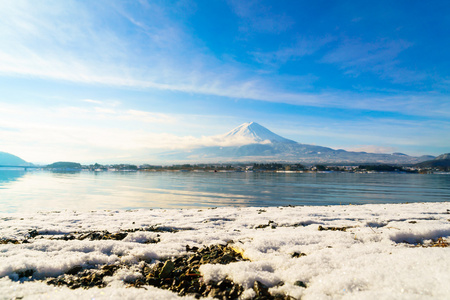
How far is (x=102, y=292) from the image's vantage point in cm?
337

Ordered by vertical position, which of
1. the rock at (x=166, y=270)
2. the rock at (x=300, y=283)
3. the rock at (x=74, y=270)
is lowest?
the rock at (x=74, y=270)

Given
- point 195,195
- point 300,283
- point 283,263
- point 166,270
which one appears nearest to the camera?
point 300,283

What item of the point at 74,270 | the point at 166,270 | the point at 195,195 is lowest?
the point at 195,195

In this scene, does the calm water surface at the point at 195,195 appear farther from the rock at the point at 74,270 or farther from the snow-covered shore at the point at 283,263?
the rock at the point at 74,270

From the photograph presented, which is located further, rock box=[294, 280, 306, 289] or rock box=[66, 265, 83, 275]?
rock box=[66, 265, 83, 275]

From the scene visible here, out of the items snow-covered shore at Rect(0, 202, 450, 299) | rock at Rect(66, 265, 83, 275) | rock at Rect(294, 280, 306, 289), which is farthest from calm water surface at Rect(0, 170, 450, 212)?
rock at Rect(294, 280, 306, 289)

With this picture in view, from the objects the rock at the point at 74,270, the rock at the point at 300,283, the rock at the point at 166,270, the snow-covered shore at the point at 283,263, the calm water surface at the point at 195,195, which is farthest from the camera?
the calm water surface at the point at 195,195

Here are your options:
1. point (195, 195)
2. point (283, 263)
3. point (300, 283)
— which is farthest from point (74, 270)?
point (195, 195)

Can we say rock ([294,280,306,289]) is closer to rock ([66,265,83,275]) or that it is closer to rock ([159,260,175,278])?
rock ([159,260,175,278])

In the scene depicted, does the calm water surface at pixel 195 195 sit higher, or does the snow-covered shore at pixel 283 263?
the snow-covered shore at pixel 283 263

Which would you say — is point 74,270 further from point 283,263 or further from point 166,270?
point 283,263

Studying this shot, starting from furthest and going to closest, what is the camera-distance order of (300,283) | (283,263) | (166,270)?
1. (283,263)
2. (166,270)
3. (300,283)

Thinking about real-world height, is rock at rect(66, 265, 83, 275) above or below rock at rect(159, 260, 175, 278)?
below

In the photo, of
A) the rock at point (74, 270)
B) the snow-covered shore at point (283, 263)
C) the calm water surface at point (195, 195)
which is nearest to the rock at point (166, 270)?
the snow-covered shore at point (283, 263)
